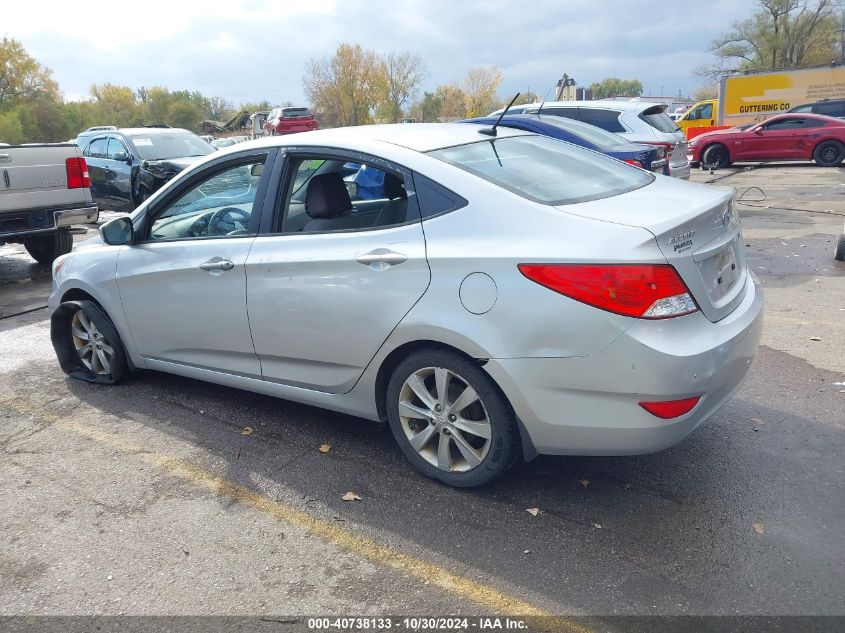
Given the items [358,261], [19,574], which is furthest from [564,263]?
[19,574]

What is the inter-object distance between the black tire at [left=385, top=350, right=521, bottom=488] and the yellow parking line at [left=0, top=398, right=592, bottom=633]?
0.53m

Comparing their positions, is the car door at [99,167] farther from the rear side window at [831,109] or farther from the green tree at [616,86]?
the green tree at [616,86]

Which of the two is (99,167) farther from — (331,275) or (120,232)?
(331,275)

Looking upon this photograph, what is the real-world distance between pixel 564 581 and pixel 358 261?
66.7 inches

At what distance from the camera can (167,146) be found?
13.8 m

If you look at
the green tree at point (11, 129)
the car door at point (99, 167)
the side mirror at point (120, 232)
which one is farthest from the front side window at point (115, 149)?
the green tree at point (11, 129)

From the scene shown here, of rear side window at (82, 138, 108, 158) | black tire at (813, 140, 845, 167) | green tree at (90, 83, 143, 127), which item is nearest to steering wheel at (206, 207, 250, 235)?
rear side window at (82, 138, 108, 158)

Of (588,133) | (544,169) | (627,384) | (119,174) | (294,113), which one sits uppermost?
(294,113)

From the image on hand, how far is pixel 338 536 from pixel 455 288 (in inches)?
47.4

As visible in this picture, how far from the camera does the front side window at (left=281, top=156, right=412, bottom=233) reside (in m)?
3.74

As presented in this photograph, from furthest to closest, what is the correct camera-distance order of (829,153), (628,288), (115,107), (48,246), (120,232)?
(115,107) → (829,153) → (48,246) → (120,232) → (628,288)

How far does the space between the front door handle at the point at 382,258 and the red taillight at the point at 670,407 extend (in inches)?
49.3

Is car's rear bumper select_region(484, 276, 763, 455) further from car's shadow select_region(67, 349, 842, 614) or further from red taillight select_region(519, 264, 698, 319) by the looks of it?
car's shadow select_region(67, 349, 842, 614)

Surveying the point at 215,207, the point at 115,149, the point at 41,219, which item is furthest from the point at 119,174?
the point at 215,207
